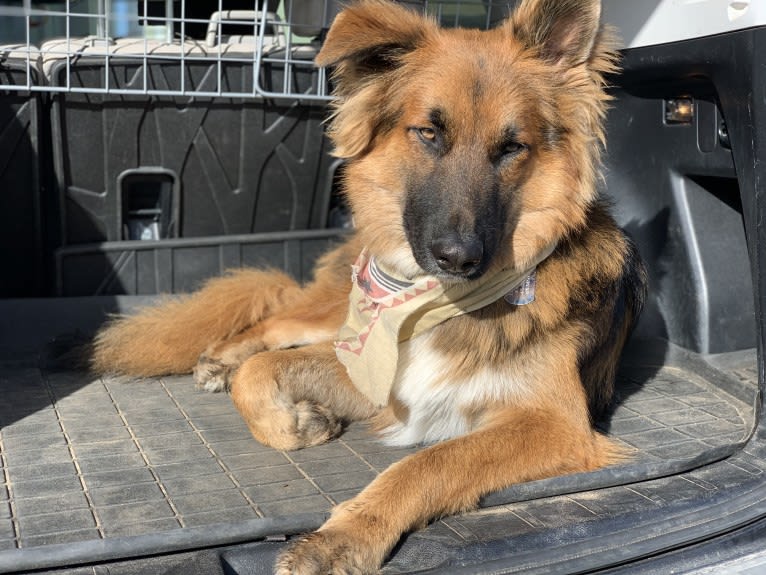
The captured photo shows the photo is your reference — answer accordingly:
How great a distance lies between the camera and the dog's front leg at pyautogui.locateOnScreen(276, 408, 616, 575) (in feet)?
7.00

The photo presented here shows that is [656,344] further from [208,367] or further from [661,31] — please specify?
[208,367]

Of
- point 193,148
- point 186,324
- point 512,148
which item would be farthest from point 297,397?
point 193,148

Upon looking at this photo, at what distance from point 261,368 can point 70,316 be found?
123 centimetres

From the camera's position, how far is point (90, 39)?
4.06m

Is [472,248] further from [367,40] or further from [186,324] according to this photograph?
[186,324]

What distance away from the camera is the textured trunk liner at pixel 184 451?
2.28 meters

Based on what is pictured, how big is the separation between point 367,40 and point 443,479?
1.32 meters

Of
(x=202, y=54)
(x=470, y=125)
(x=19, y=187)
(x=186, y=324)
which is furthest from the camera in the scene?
(x=202, y=54)

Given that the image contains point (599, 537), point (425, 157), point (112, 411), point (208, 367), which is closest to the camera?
point (599, 537)

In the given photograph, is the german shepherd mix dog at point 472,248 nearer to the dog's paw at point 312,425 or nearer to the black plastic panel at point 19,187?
the dog's paw at point 312,425

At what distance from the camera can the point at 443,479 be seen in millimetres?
2422

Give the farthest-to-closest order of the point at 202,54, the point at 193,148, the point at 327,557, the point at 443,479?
the point at 193,148 → the point at 202,54 → the point at 443,479 → the point at 327,557

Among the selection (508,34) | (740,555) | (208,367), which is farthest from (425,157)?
(740,555)

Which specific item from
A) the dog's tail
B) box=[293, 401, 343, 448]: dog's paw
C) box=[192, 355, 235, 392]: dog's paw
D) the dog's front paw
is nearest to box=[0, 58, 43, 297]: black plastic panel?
the dog's tail
